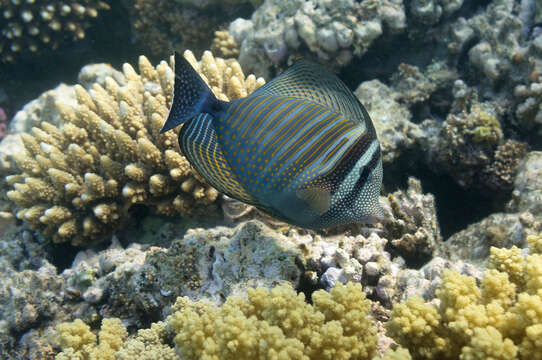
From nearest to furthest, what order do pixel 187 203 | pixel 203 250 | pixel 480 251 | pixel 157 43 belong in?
pixel 203 250 < pixel 480 251 < pixel 187 203 < pixel 157 43

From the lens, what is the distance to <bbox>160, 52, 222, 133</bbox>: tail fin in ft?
7.93

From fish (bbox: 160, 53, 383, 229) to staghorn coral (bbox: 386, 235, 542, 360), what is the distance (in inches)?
27.2

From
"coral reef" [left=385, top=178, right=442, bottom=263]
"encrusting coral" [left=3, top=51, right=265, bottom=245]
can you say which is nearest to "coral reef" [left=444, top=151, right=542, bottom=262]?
"coral reef" [left=385, top=178, right=442, bottom=263]

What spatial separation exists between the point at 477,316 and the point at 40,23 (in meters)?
8.43

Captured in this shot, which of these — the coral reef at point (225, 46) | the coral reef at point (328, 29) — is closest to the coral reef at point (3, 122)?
A: the coral reef at point (225, 46)

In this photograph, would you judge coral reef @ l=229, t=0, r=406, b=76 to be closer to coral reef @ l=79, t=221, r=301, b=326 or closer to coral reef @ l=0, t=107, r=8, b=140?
coral reef @ l=79, t=221, r=301, b=326

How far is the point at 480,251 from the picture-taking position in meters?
3.29

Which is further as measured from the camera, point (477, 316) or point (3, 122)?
point (3, 122)

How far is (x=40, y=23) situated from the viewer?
709 centimetres

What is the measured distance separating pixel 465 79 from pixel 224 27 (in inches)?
159

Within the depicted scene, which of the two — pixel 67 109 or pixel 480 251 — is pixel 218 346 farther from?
pixel 67 109

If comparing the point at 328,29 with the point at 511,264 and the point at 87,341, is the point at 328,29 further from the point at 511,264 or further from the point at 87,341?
the point at 87,341

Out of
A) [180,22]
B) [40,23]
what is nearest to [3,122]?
[40,23]

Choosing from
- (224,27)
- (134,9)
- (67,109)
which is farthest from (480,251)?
(134,9)
